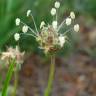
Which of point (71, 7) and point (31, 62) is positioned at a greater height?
point (71, 7)

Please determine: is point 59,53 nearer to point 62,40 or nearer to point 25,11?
point 25,11

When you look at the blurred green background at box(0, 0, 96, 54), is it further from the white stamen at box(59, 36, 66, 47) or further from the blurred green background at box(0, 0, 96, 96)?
the white stamen at box(59, 36, 66, 47)

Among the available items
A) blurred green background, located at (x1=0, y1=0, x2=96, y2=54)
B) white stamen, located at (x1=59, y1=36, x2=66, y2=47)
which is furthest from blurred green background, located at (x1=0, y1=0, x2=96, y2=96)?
white stamen, located at (x1=59, y1=36, x2=66, y2=47)

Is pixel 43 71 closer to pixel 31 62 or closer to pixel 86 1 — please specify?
pixel 31 62

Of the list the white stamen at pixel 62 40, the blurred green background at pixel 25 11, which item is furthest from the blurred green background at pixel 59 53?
the white stamen at pixel 62 40

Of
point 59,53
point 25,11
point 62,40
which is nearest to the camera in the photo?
point 62,40

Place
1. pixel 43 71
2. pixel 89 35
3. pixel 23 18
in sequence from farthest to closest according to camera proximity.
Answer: pixel 89 35
pixel 43 71
pixel 23 18

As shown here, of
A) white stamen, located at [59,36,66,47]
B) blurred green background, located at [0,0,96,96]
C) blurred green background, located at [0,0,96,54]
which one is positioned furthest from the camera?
blurred green background, located at [0,0,96,96]

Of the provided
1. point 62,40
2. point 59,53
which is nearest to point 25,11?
point 59,53

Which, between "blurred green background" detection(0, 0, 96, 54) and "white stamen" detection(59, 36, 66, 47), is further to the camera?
"blurred green background" detection(0, 0, 96, 54)

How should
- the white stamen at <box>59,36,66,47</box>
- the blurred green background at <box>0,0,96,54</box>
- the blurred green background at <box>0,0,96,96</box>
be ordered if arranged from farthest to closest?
1. the blurred green background at <box>0,0,96,96</box>
2. the blurred green background at <box>0,0,96,54</box>
3. the white stamen at <box>59,36,66,47</box>

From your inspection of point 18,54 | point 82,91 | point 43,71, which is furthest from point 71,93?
point 18,54
